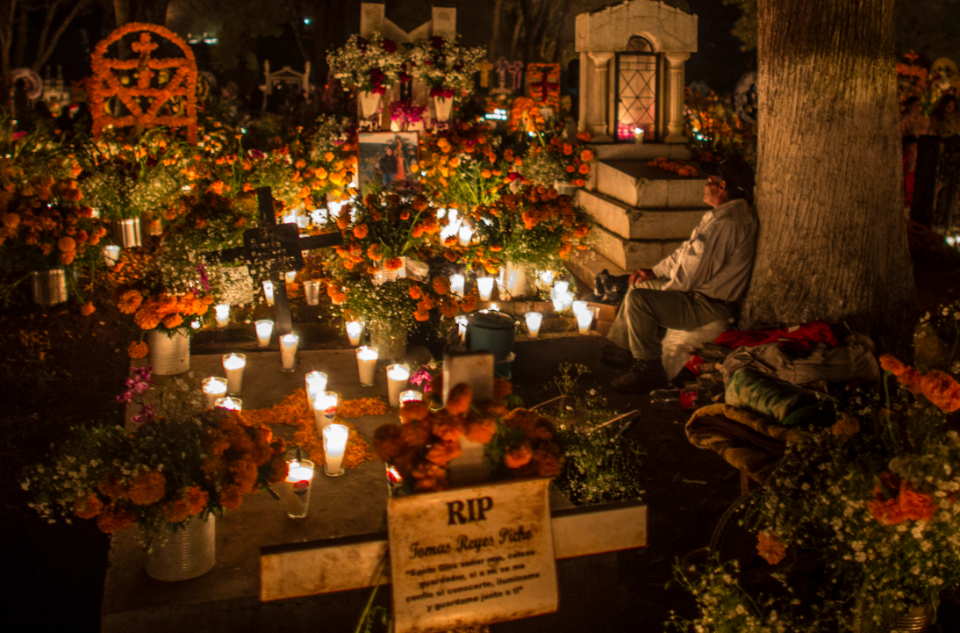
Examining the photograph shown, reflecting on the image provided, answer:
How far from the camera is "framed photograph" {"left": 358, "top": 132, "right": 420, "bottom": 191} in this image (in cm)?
985

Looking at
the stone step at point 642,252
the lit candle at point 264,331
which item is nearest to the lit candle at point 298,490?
the lit candle at point 264,331

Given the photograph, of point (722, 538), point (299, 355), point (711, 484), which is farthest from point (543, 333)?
point (722, 538)

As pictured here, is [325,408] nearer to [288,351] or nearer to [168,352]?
[288,351]

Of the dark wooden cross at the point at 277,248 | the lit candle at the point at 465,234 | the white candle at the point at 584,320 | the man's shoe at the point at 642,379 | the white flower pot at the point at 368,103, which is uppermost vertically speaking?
the white flower pot at the point at 368,103

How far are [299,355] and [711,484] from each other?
283cm

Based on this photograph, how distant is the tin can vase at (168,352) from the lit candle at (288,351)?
0.59 metres

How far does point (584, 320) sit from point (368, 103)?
5.48 meters

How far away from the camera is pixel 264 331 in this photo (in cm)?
603

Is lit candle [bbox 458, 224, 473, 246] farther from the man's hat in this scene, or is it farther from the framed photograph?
the man's hat

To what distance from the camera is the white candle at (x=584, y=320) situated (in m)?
7.00

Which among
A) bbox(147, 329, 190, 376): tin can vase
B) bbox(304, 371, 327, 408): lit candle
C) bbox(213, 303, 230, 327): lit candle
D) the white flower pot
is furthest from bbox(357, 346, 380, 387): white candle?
the white flower pot

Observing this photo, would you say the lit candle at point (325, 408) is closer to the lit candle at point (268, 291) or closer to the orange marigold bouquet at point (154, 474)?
the orange marigold bouquet at point (154, 474)

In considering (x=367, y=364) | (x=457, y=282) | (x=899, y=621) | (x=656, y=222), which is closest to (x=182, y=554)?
(x=367, y=364)

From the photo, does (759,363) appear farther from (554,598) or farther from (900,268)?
(554,598)
